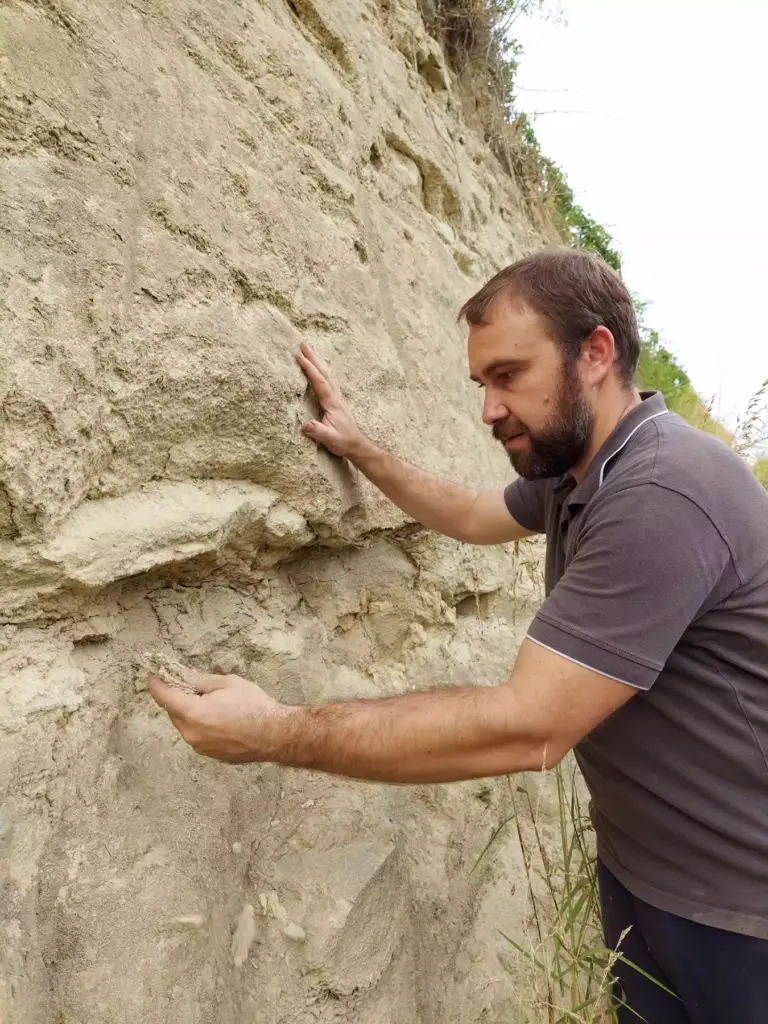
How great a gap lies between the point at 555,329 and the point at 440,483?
2.06 ft

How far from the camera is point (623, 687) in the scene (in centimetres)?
127

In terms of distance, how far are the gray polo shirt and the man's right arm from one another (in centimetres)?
46

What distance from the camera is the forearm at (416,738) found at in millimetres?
1305

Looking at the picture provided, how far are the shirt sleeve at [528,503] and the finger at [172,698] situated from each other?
1.07 m

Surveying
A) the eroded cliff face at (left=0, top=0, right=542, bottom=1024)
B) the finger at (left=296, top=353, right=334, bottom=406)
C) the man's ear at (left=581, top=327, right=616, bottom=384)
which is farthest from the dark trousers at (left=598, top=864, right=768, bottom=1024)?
the finger at (left=296, top=353, right=334, bottom=406)

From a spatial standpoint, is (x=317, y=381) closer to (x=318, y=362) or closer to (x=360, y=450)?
(x=318, y=362)

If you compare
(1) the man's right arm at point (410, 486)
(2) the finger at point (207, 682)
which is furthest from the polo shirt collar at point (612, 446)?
(2) the finger at point (207, 682)

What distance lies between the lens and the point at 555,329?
1.64 meters

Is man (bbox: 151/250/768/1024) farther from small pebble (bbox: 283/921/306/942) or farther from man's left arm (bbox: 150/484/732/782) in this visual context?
small pebble (bbox: 283/921/306/942)

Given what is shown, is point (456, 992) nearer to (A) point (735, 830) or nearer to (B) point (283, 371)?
(A) point (735, 830)

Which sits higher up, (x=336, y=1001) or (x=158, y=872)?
(x=158, y=872)

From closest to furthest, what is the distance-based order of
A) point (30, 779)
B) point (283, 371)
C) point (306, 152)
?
1. point (30, 779)
2. point (283, 371)
3. point (306, 152)

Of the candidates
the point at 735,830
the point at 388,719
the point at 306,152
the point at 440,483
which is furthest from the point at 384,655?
the point at 306,152

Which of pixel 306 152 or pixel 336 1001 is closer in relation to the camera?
pixel 336 1001
